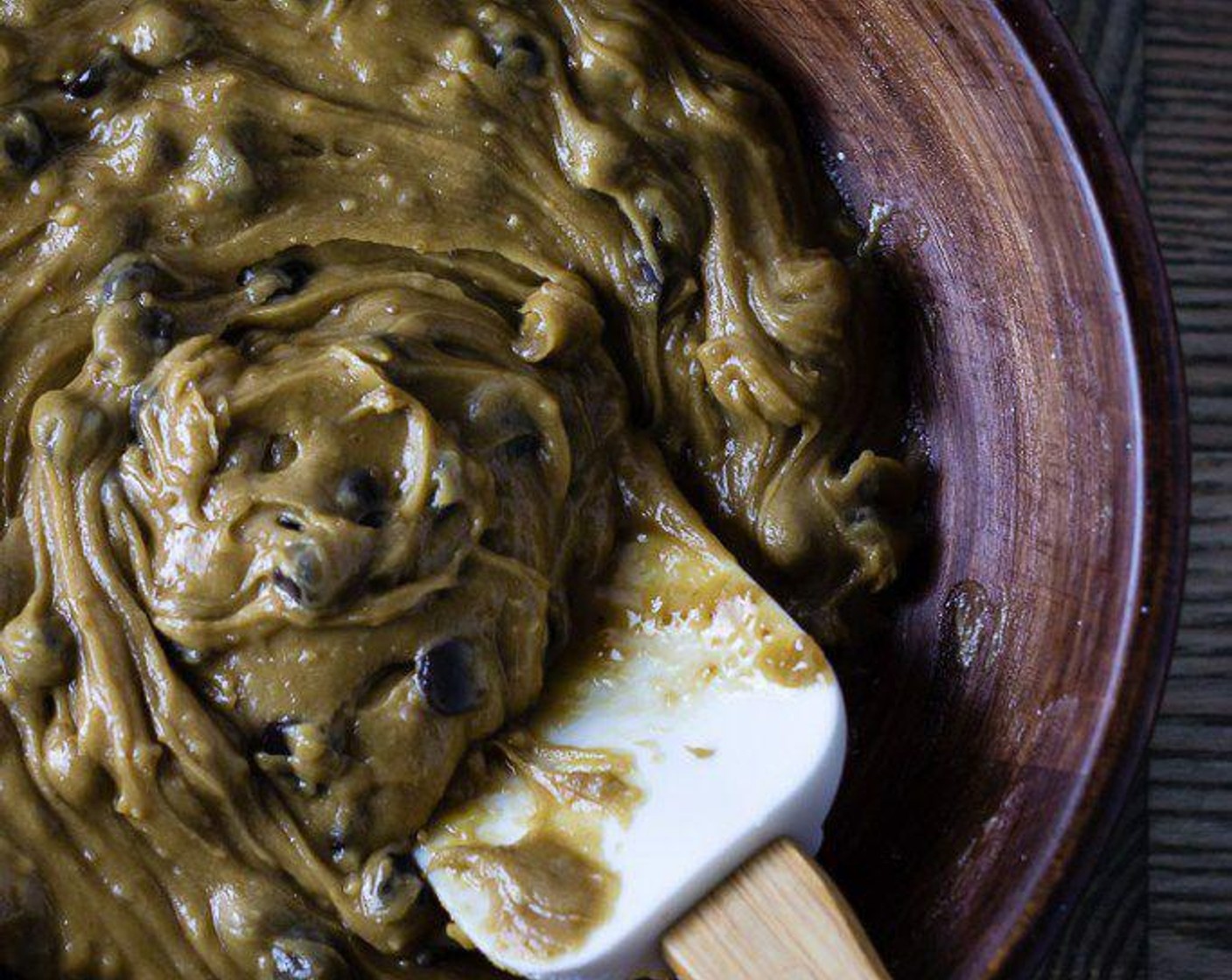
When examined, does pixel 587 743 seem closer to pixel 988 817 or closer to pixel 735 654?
pixel 735 654

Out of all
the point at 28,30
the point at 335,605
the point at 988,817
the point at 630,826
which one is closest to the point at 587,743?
the point at 630,826

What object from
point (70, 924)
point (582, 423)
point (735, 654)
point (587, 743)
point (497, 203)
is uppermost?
point (497, 203)

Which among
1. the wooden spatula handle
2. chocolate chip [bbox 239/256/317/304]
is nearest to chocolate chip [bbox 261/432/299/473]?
chocolate chip [bbox 239/256/317/304]

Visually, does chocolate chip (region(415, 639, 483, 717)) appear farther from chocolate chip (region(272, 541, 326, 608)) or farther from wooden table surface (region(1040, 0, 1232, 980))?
wooden table surface (region(1040, 0, 1232, 980))

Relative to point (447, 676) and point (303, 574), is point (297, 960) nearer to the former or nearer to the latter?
point (447, 676)

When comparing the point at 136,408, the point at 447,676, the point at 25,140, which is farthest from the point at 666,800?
the point at 25,140

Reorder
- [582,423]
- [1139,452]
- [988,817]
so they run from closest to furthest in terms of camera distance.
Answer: [1139,452] → [988,817] → [582,423]
